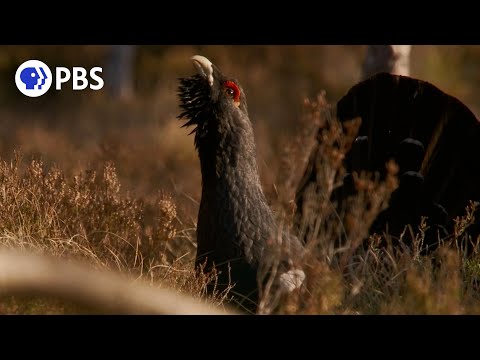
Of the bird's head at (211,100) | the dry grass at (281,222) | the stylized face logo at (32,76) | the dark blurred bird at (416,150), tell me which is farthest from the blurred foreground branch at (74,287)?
the stylized face logo at (32,76)

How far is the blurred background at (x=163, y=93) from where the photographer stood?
14.0 m

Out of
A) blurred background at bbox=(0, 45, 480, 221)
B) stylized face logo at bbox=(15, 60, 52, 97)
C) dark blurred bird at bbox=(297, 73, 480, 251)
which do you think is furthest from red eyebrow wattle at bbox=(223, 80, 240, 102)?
blurred background at bbox=(0, 45, 480, 221)

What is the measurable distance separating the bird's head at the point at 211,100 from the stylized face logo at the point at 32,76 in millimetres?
3335

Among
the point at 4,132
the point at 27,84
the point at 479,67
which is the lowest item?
the point at 4,132

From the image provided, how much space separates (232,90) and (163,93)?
1415 centimetres

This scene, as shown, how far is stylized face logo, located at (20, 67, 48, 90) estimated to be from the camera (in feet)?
27.8

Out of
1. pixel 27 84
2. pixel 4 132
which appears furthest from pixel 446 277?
pixel 4 132

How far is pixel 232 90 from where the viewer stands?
539cm

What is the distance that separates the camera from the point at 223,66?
21.5m

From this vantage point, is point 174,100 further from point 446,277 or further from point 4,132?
point 446,277

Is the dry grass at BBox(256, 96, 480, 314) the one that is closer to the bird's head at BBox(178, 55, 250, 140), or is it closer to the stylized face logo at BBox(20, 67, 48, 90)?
the bird's head at BBox(178, 55, 250, 140)

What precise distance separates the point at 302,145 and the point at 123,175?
5851mm

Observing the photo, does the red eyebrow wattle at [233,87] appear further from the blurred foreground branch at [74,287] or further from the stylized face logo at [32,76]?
the stylized face logo at [32,76]

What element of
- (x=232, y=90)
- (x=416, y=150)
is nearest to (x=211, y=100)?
(x=232, y=90)
